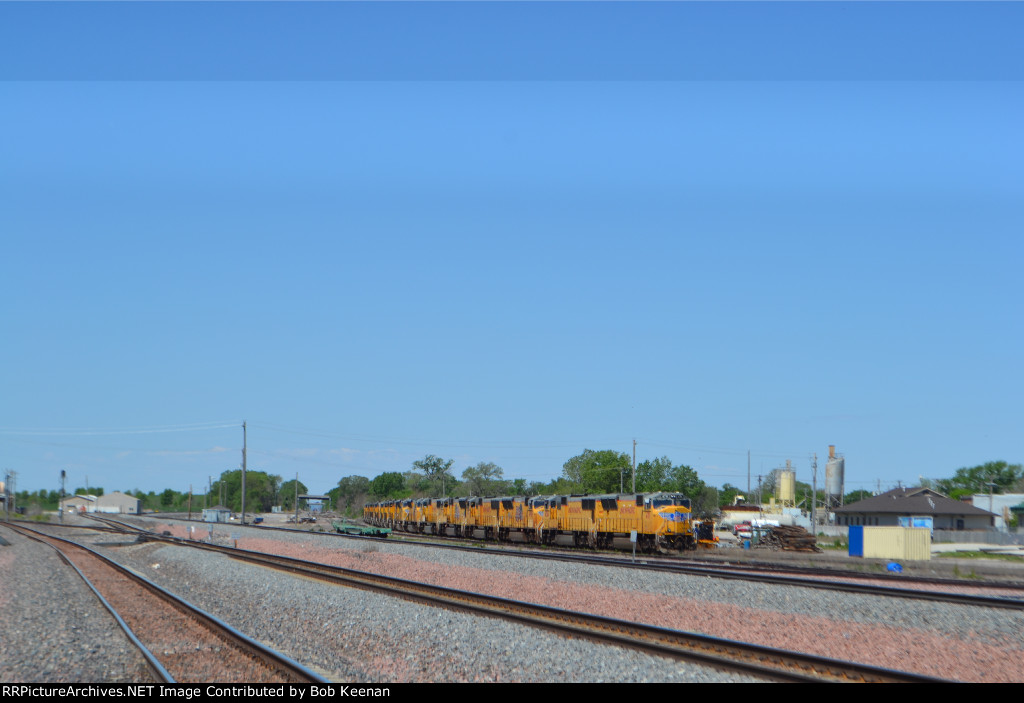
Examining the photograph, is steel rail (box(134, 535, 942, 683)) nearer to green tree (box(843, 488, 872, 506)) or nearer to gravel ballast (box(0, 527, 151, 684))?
gravel ballast (box(0, 527, 151, 684))

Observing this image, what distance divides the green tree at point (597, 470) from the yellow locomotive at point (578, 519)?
4324 cm

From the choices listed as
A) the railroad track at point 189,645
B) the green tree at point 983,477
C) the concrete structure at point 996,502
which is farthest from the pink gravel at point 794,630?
the green tree at point 983,477

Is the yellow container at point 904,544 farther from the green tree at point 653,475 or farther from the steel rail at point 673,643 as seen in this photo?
the green tree at point 653,475

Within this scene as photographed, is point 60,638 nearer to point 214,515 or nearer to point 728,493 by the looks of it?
point 214,515

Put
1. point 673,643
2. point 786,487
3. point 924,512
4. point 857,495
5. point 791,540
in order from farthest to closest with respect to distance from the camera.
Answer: point 857,495
point 786,487
point 924,512
point 791,540
point 673,643

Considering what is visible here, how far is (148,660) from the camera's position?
1169cm

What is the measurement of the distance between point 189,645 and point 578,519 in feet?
99.2

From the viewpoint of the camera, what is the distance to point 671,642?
12930 millimetres

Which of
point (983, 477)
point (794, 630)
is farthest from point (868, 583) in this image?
point (983, 477)

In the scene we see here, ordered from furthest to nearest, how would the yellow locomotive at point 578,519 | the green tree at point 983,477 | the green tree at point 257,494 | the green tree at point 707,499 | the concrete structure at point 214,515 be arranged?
1. the green tree at point 257,494
2. the green tree at point 983,477
3. the green tree at point 707,499
4. the concrete structure at point 214,515
5. the yellow locomotive at point 578,519

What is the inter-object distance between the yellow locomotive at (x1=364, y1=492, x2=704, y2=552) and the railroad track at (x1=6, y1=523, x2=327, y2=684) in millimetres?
17934

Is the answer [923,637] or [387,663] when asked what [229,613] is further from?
[923,637]

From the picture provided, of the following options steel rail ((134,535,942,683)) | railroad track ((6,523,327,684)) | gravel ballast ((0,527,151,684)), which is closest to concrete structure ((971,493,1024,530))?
steel rail ((134,535,942,683))

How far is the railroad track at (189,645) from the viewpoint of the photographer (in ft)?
35.8
